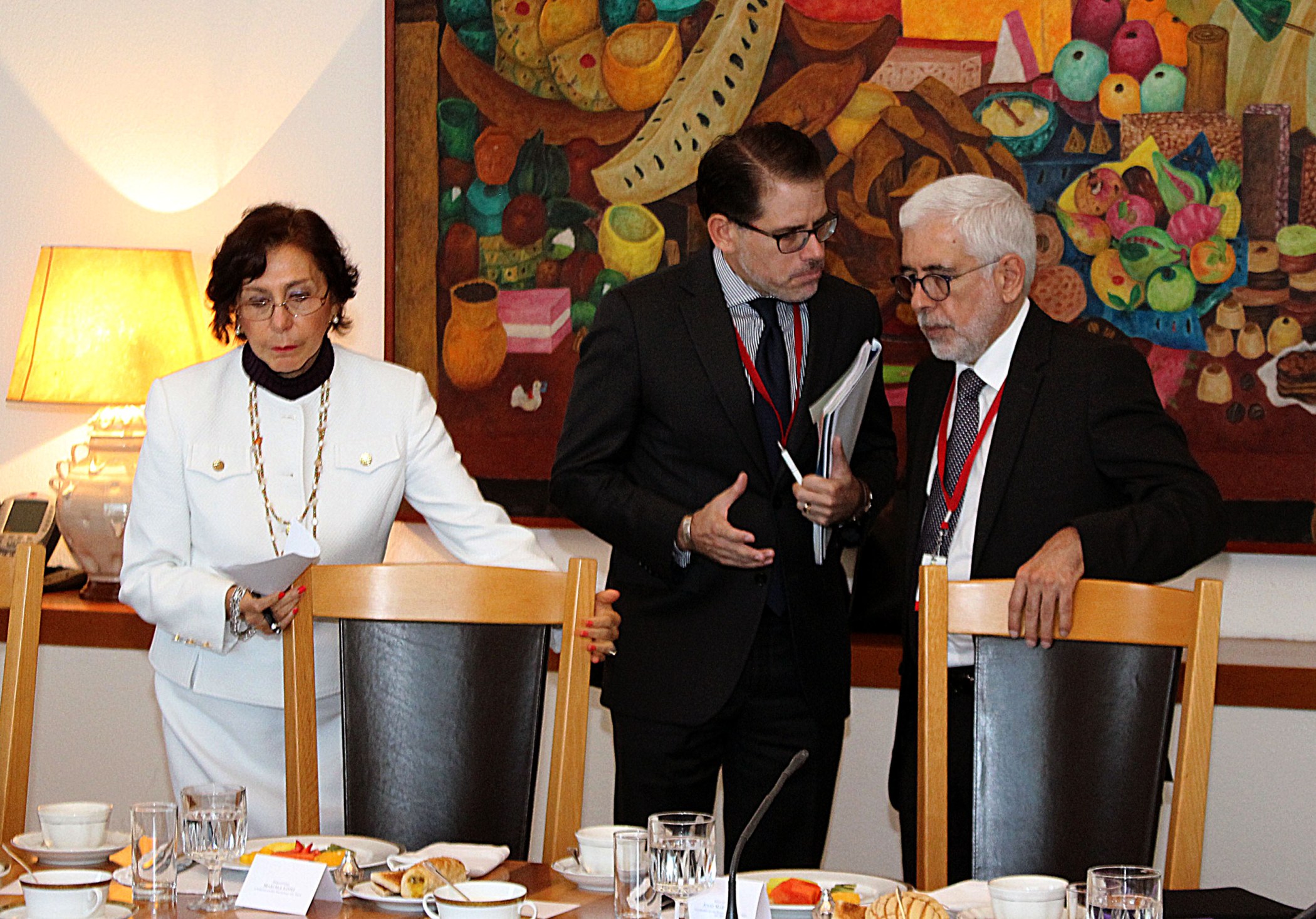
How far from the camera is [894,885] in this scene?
179cm

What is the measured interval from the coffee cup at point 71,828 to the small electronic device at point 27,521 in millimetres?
2235

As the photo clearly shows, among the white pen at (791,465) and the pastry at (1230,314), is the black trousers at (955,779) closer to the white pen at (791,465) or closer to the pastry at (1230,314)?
the white pen at (791,465)

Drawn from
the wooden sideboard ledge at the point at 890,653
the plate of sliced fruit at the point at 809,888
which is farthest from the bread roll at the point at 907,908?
the wooden sideboard ledge at the point at 890,653

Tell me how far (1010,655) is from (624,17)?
7.13ft

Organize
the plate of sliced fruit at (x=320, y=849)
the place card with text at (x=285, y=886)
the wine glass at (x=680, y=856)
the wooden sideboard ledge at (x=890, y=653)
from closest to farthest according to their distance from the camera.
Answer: the wine glass at (x=680, y=856) < the place card with text at (x=285, y=886) < the plate of sliced fruit at (x=320, y=849) < the wooden sideboard ledge at (x=890, y=653)

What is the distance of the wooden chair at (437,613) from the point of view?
2318 millimetres

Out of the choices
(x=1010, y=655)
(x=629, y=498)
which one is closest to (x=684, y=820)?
(x=1010, y=655)

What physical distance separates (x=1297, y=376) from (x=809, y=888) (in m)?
2.29

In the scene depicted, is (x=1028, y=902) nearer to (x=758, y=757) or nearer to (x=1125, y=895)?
(x=1125, y=895)

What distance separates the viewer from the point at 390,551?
4.09m

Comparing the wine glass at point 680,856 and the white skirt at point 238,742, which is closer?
the wine glass at point 680,856

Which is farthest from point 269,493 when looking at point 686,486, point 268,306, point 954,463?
point 954,463

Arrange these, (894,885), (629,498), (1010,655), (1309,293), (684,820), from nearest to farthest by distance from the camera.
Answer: (684,820)
(894,885)
(1010,655)
(629,498)
(1309,293)

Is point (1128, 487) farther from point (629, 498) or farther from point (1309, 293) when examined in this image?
point (1309, 293)
